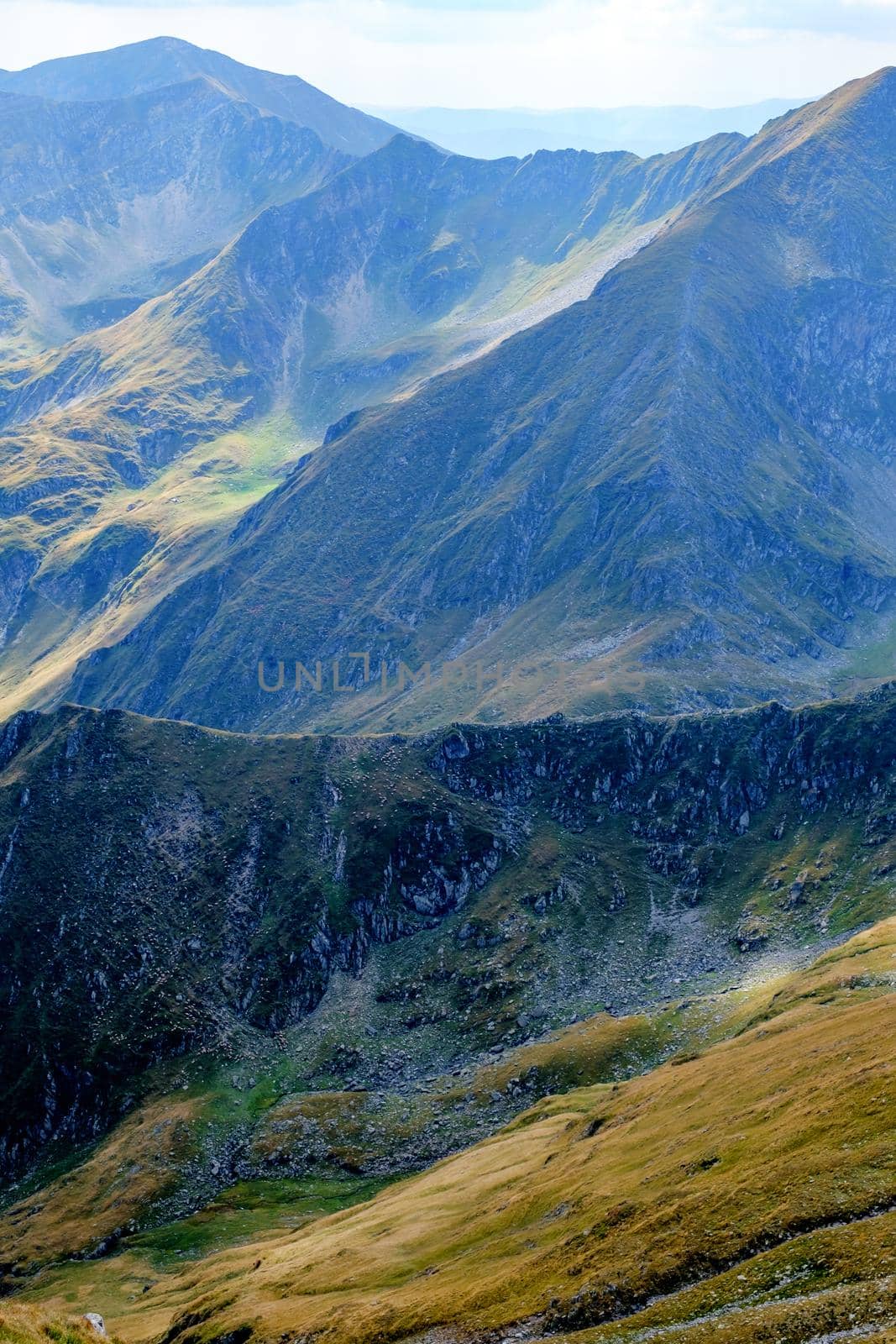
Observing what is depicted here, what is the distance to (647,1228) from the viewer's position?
318 feet

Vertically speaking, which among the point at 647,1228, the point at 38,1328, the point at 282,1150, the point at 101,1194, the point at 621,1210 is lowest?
the point at 282,1150

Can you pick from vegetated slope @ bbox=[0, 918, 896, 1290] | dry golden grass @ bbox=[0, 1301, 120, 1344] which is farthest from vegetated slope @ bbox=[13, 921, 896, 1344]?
dry golden grass @ bbox=[0, 1301, 120, 1344]

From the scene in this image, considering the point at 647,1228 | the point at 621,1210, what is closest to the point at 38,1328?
the point at 647,1228

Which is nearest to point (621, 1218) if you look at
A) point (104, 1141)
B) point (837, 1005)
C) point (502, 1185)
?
point (502, 1185)

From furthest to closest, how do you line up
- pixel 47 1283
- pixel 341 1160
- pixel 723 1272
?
pixel 341 1160, pixel 47 1283, pixel 723 1272

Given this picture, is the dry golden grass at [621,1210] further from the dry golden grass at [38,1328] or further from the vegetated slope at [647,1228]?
the dry golden grass at [38,1328]

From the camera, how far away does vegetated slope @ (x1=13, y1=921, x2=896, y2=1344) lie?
81938 mm

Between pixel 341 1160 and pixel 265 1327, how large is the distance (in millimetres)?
68370

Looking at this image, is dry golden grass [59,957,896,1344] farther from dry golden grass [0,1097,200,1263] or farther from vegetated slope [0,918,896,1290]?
dry golden grass [0,1097,200,1263]

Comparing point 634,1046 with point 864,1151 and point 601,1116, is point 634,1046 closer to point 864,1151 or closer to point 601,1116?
point 601,1116

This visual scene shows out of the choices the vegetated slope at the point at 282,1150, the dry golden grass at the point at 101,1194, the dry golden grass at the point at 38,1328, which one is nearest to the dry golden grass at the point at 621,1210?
the vegetated slope at the point at 282,1150

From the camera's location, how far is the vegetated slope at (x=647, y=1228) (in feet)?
269

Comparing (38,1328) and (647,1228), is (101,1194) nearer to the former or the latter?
(647,1228)

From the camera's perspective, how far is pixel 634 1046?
191 metres
